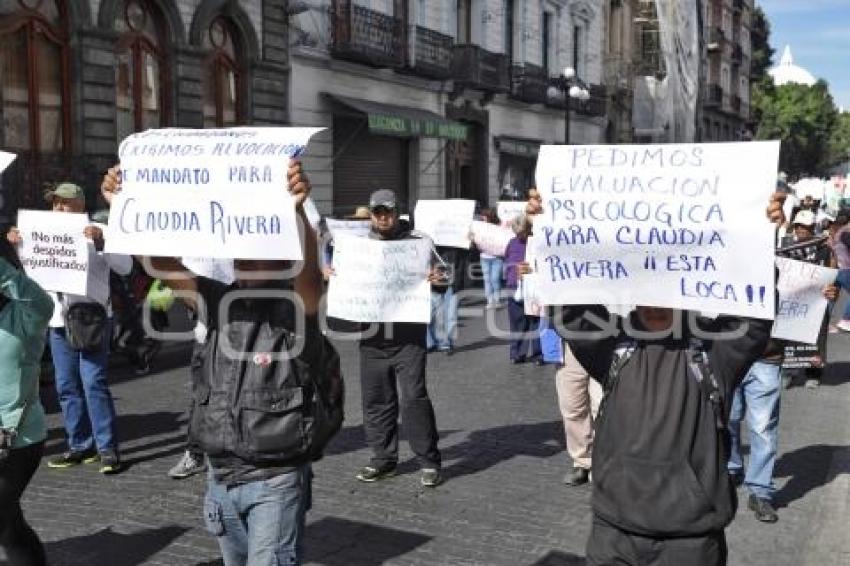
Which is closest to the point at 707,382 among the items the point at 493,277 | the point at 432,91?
the point at 493,277

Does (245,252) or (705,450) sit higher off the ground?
(245,252)

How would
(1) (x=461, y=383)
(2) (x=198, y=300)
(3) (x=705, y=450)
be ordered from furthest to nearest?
(1) (x=461, y=383), (2) (x=198, y=300), (3) (x=705, y=450)

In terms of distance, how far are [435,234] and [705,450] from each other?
9.84 m

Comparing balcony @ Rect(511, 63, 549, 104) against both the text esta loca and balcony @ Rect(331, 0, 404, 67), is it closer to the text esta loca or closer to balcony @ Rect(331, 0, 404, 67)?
balcony @ Rect(331, 0, 404, 67)

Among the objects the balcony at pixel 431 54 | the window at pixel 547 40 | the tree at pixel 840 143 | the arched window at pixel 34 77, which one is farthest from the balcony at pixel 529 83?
the tree at pixel 840 143

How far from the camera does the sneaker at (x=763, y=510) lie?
5.33 metres

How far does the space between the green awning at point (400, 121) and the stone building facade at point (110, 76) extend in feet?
7.97

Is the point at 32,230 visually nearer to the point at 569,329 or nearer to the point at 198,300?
the point at 198,300

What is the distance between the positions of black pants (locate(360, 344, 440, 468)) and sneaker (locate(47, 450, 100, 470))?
1805 millimetres

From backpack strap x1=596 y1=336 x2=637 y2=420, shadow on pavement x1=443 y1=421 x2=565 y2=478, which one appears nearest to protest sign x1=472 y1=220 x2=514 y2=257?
shadow on pavement x1=443 y1=421 x2=565 y2=478

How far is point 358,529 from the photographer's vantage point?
5156 millimetres

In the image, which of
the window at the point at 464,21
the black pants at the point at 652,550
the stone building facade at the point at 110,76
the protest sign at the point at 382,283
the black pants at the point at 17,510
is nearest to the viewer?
the black pants at the point at 652,550

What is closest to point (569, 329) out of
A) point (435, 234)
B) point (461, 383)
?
point (461, 383)

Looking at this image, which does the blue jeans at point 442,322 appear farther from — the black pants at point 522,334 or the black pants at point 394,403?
the black pants at point 394,403
